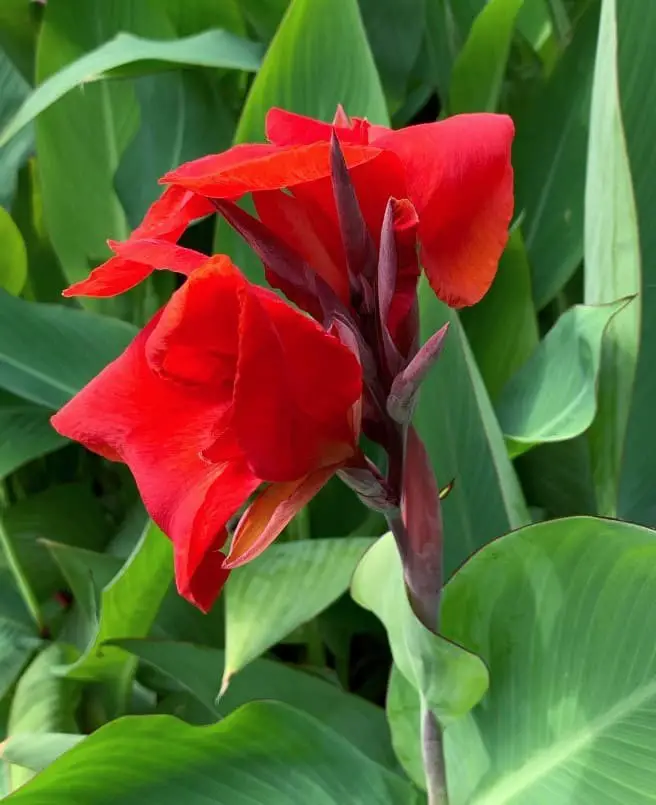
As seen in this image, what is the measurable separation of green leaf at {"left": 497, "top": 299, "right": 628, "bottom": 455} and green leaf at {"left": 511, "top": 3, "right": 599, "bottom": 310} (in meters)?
0.14

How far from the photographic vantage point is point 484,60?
0.62m

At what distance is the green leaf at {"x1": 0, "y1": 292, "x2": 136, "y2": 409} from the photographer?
2.02ft

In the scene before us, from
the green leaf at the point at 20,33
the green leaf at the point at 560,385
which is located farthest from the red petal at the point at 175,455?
the green leaf at the point at 20,33

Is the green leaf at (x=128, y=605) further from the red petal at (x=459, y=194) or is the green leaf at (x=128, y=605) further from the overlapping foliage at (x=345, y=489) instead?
the red petal at (x=459, y=194)

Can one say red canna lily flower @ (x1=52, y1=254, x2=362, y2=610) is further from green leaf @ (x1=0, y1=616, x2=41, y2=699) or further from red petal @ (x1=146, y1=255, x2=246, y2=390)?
green leaf @ (x1=0, y1=616, x2=41, y2=699)

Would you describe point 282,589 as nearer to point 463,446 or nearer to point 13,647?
point 463,446

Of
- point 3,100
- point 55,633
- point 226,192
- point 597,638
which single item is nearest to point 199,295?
point 226,192

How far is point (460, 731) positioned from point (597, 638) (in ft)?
0.40

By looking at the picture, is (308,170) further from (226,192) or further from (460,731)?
(460,731)

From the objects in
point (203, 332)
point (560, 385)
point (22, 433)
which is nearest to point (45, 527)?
point (22, 433)

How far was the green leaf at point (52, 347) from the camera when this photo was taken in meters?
0.62

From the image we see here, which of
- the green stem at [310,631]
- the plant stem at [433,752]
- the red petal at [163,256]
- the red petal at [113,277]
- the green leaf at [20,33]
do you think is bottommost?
the green stem at [310,631]

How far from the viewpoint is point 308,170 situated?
0.70 ft

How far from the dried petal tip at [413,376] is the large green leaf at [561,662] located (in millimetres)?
139
